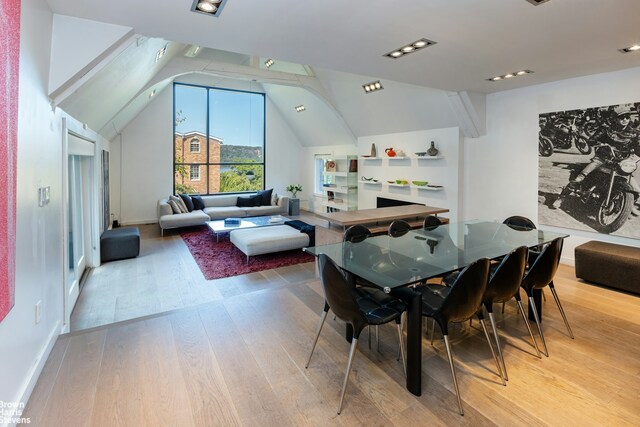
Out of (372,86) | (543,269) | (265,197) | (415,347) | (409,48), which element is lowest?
(415,347)

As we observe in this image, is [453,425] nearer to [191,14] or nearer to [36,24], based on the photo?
[191,14]

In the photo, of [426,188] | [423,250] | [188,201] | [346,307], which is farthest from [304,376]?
[188,201]

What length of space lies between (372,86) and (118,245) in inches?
204

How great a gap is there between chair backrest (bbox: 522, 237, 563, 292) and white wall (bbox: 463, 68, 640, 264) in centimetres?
234

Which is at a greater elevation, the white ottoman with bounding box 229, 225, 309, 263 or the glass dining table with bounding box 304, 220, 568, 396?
the glass dining table with bounding box 304, 220, 568, 396

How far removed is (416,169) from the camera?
6.50m

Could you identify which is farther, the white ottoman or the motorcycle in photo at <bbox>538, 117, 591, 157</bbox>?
the white ottoman

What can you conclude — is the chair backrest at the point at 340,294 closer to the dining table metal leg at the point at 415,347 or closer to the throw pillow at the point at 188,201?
the dining table metal leg at the point at 415,347

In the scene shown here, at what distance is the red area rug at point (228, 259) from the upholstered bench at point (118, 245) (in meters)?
0.91

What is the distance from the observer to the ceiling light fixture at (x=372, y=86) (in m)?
5.93

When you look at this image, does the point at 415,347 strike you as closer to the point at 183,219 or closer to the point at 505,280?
the point at 505,280

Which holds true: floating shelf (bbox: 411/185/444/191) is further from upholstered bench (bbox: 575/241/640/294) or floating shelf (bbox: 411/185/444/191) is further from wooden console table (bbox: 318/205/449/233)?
upholstered bench (bbox: 575/241/640/294)

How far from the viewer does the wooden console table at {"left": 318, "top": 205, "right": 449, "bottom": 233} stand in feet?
12.2

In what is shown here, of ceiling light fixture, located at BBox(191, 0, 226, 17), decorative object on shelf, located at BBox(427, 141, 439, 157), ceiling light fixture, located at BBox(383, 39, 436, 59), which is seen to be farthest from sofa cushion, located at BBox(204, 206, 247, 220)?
ceiling light fixture, located at BBox(191, 0, 226, 17)
